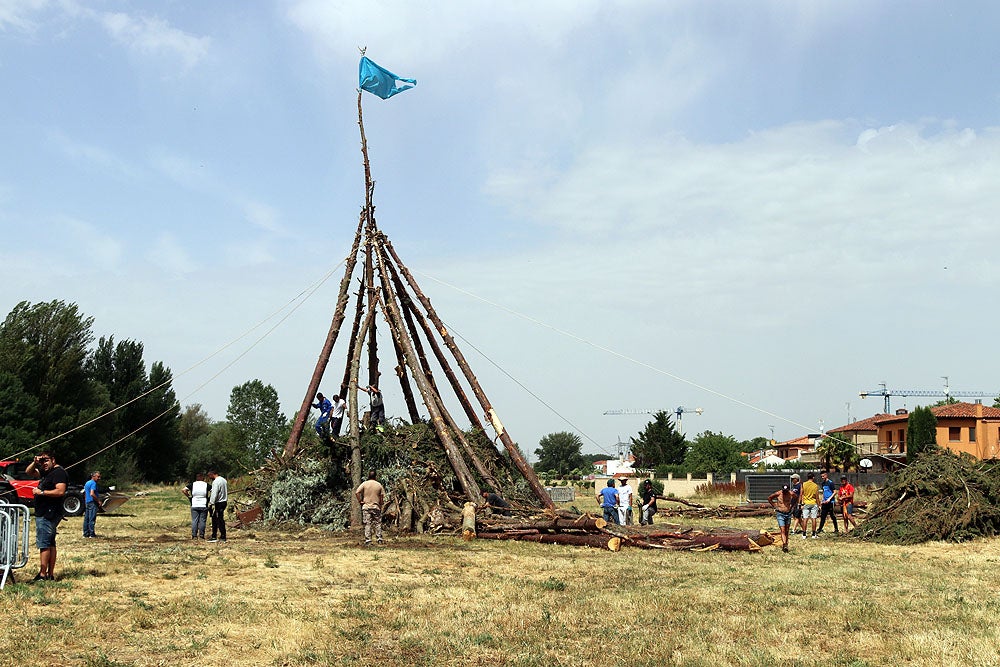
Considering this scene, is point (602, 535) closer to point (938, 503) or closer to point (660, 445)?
point (938, 503)

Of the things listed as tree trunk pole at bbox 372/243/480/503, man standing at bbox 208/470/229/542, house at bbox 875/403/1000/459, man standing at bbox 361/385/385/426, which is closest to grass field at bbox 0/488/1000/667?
man standing at bbox 208/470/229/542

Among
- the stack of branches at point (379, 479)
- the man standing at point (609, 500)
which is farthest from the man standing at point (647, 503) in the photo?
the stack of branches at point (379, 479)

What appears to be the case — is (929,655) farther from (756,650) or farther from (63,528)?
(63,528)

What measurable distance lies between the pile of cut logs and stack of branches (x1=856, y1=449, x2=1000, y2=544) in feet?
10.7

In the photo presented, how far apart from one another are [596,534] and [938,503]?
746cm

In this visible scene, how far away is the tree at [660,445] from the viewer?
268ft

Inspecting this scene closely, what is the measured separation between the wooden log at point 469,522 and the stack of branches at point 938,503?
8.39m

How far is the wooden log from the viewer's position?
57.1 ft

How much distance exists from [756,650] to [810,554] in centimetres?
872

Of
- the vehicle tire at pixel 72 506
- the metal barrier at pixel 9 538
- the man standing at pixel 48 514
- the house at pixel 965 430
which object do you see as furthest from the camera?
the house at pixel 965 430

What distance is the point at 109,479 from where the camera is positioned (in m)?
49.0

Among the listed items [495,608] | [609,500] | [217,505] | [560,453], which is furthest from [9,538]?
[560,453]

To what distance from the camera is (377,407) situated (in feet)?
70.1

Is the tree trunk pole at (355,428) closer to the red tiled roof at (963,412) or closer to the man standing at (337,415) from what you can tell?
the man standing at (337,415)
